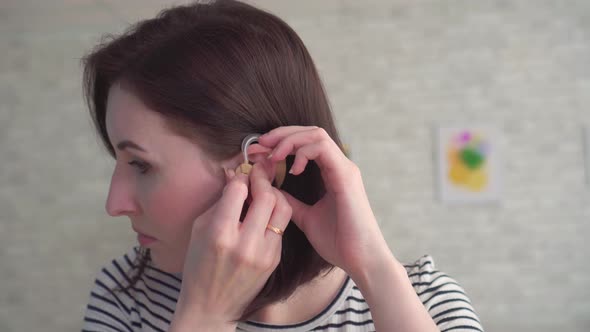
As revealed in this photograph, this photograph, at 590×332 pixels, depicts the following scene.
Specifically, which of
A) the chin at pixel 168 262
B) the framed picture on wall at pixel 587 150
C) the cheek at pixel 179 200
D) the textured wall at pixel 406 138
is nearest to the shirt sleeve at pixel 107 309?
the chin at pixel 168 262

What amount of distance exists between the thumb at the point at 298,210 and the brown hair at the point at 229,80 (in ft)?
0.11

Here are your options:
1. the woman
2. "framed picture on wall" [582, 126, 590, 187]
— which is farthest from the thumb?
"framed picture on wall" [582, 126, 590, 187]

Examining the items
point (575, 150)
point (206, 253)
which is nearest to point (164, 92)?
point (206, 253)

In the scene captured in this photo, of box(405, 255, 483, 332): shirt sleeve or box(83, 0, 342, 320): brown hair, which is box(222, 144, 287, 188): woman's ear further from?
box(405, 255, 483, 332): shirt sleeve

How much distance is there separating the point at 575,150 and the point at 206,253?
2.69 meters

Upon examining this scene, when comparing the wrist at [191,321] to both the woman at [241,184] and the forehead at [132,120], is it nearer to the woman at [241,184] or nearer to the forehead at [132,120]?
the woman at [241,184]

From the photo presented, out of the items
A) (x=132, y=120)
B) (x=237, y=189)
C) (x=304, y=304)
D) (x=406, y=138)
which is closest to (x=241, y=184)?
(x=237, y=189)

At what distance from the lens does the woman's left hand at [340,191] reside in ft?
2.38

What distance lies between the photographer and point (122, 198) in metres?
0.78

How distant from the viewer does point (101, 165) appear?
2791 mm

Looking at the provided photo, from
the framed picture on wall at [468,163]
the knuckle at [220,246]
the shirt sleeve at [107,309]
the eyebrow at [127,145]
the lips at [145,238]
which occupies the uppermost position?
the framed picture on wall at [468,163]

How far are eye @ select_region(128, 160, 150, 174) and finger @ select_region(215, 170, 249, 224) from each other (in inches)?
6.7

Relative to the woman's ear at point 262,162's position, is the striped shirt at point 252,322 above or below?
below

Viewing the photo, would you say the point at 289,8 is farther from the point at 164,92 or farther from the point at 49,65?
the point at 164,92
